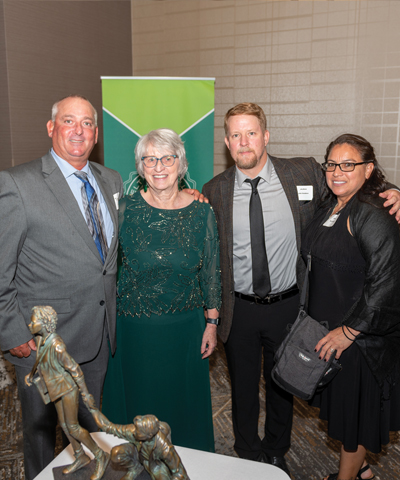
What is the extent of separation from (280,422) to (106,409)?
40.8 inches

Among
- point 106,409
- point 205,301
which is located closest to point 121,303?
point 205,301

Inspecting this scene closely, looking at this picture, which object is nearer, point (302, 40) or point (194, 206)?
point (194, 206)

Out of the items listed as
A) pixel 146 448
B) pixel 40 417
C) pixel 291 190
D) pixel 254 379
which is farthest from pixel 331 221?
pixel 40 417

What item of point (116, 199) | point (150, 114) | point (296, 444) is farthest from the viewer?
point (150, 114)

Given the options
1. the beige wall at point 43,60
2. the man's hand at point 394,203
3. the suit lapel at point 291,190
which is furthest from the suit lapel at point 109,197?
the beige wall at point 43,60

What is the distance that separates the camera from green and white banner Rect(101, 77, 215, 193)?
3.67 meters

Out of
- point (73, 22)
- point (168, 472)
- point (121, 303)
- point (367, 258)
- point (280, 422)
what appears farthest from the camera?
point (73, 22)

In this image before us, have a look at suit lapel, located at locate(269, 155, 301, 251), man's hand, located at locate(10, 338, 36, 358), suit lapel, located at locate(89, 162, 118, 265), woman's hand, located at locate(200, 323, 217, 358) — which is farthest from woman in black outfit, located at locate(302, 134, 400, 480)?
man's hand, located at locate(10, 338, 36, 358)

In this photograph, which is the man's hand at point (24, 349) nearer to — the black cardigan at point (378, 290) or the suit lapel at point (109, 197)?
the suit lapel at point (109, 197)

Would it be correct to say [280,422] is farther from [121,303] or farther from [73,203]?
[73,203]

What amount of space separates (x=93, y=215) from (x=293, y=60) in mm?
3147

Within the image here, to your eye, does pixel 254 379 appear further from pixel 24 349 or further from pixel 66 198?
pixel 66 198

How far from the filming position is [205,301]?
2.48 metres

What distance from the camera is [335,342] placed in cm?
211
